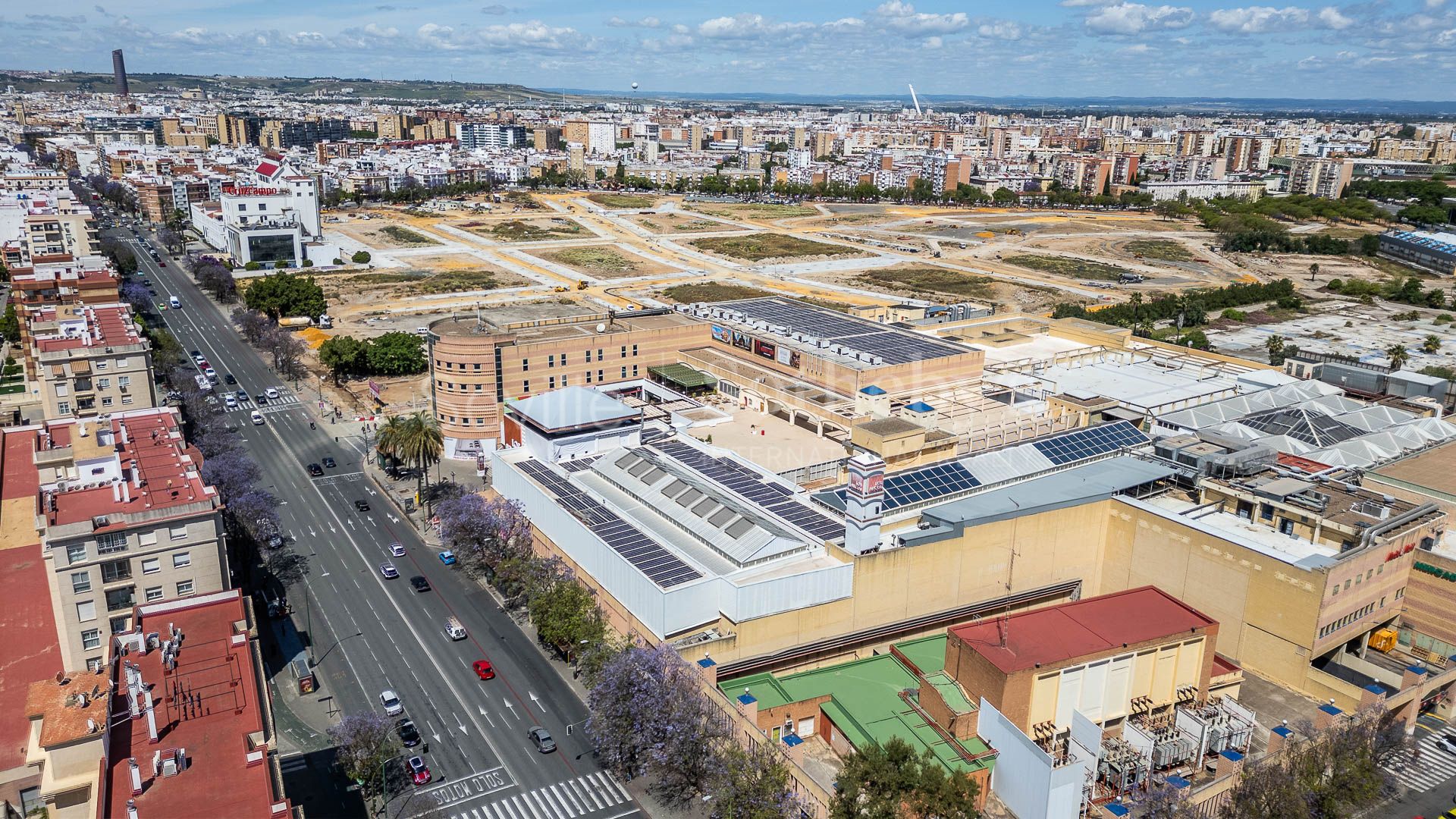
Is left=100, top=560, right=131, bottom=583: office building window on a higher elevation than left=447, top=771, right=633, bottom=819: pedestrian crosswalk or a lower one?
higher

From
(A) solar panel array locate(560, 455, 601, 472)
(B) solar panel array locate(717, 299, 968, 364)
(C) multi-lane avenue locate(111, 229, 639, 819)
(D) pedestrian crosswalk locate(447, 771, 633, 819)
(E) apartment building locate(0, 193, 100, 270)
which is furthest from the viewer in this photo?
(E) apartment building locate(0, 193, 100, 270)

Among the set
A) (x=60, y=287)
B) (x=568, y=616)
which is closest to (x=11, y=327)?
(x=60, y=287)

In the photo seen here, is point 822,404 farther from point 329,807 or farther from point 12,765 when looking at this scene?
point 12,765

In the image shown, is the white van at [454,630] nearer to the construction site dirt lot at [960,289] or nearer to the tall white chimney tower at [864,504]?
the tall white chimney tower at [864,504]

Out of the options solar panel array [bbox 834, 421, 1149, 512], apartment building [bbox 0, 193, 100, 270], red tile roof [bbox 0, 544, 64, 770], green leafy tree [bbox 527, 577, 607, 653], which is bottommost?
green leafy tree [bbox 527, 577, 607, 653]

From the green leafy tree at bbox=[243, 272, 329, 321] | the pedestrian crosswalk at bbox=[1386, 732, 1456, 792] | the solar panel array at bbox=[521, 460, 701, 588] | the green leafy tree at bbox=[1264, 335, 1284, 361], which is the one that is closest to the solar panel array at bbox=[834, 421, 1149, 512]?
the solar panel array at bbox=[521, 460, 701, 588]

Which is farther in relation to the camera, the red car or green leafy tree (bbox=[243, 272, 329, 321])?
green leafy tree (bbox=[243, 272, 329, 321])

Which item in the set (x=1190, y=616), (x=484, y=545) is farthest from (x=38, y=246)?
(x=1190, y=616)

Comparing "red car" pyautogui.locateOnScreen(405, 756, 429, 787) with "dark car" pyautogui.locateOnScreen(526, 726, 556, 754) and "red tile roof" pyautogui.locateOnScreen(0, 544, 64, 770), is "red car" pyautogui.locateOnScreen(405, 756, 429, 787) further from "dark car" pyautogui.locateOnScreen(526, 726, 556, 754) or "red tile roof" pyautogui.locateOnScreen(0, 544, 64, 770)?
"red tile roof" pyautogui.locateOnScreen(0, 544, 64, 770)
